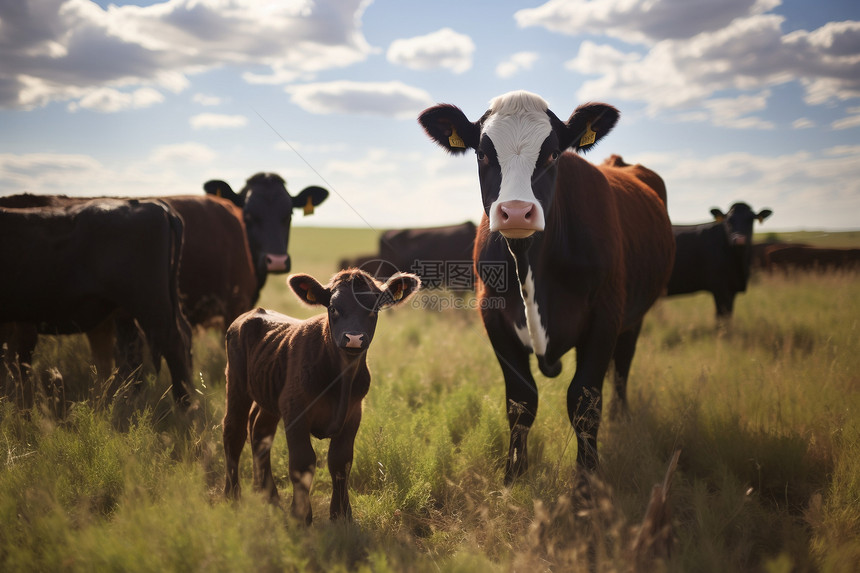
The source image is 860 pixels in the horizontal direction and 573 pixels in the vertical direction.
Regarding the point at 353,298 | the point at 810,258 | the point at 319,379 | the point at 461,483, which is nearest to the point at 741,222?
the point at 810,258

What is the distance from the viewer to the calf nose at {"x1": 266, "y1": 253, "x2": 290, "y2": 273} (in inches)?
275

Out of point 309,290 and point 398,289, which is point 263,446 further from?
point 398,289

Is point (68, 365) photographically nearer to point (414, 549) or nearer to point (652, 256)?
point (414, 549)

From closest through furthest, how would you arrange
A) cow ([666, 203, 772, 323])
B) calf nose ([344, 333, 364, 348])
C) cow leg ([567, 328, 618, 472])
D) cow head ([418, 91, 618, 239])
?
calf nose ([344, 333, 364, 348]), cow head ([418, 91, 618, 239]), cow leg ([567, 328, 618, 472]), cow ([666, 203, 772, 323])

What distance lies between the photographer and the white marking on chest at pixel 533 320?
146 inches

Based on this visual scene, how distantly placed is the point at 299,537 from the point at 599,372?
87.7 inches

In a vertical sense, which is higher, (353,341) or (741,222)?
(741,222)

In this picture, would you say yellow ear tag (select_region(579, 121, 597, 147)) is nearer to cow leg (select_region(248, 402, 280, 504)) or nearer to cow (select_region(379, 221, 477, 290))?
cow leg (select_region(248, 402, 280, 504))

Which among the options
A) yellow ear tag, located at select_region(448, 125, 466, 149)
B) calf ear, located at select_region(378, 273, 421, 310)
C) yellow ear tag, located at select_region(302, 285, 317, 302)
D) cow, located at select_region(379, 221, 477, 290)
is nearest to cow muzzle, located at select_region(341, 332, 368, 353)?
calf ear, located at select_region(378, 273, 421, 310)

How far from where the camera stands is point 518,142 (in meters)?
3.45

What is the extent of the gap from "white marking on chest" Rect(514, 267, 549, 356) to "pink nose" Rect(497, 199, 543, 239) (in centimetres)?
58

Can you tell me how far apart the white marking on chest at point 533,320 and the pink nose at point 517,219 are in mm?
585

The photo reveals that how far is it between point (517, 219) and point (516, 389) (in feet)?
4.86

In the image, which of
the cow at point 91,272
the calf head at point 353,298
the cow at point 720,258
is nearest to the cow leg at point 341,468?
the calf head at point 353,298
